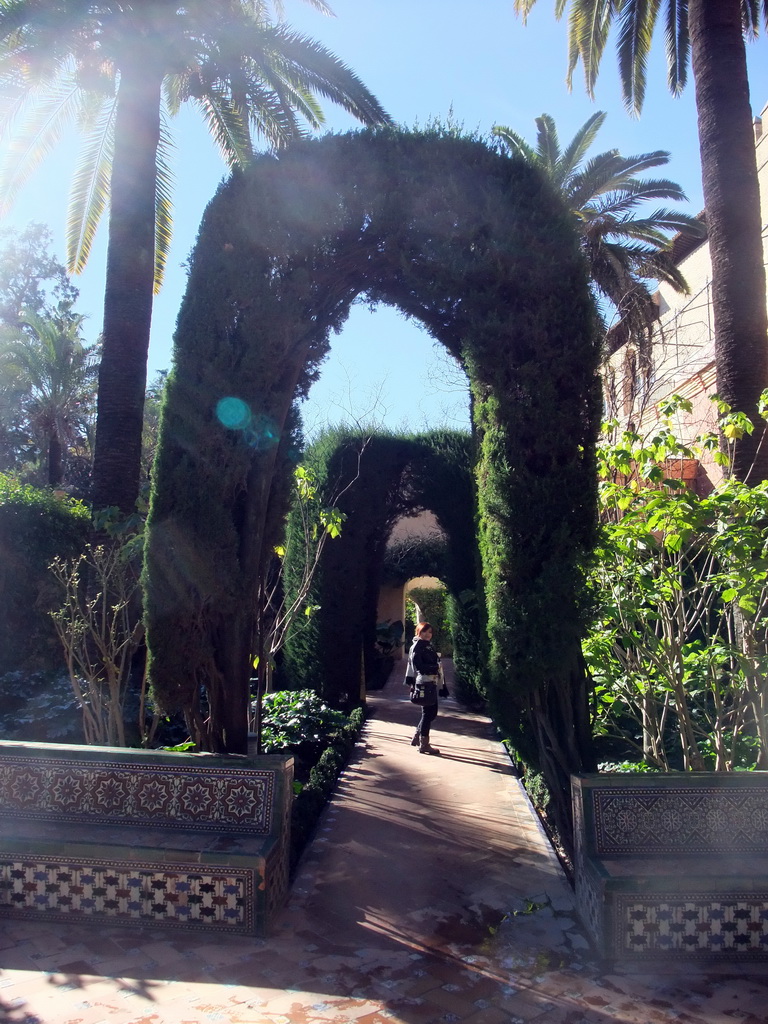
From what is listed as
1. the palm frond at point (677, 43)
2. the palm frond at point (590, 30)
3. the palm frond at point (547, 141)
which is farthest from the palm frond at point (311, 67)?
the palm frond at point (547, 141)

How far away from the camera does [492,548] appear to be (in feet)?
13.3

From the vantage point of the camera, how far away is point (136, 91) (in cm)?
830

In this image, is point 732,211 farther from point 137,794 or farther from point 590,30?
point 137,794

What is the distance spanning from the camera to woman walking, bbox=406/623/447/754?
26.9 ft

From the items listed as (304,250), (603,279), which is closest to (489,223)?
(304,250)

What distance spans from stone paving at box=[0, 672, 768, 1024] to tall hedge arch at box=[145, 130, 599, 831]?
841 mm

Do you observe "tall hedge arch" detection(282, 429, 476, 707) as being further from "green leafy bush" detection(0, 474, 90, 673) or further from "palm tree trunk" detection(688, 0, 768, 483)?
"palm tree trunk" detection(688, 0, 768, 483)

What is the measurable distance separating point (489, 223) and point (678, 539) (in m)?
1.93

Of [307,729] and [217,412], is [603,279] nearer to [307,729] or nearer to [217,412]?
[307,729]

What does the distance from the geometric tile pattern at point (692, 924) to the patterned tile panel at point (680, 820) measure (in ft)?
0.94

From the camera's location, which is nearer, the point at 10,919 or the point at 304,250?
the point at 10,919

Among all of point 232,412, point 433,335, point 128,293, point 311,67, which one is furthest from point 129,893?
point 311,67

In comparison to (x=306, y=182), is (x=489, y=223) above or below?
below

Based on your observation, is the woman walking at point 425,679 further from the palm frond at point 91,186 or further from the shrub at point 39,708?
the palm frond at point 91,186
